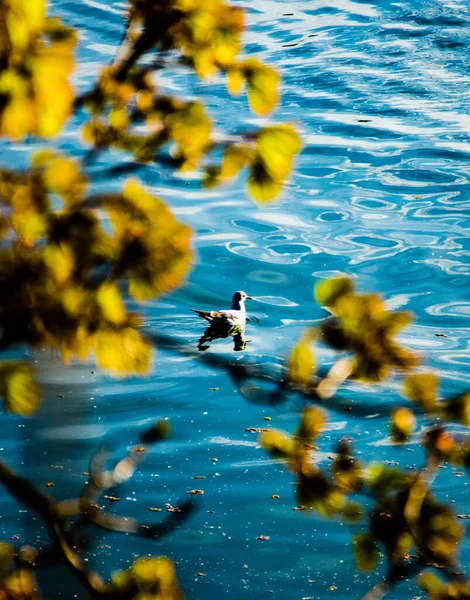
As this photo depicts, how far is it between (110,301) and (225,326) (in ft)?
18.9

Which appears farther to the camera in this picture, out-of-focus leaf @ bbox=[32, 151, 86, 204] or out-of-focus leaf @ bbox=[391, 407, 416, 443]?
out-of-focus leaf @ bbox=[391, 407, 416, 443]

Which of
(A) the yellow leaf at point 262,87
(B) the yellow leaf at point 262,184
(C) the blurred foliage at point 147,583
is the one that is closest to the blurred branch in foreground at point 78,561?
(C) the blurred foliage at point 147,583

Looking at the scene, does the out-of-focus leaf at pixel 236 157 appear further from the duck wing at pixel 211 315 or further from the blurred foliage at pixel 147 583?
the duck wing at pixel 211 315

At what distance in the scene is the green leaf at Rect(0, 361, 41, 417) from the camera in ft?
4.17

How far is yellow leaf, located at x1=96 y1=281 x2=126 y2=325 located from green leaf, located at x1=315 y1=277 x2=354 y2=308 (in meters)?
0.31

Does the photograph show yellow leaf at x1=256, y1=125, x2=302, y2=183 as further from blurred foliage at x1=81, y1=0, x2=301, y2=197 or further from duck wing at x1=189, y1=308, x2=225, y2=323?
duck wing at x1=189, y1=308, x2=225, y2=323

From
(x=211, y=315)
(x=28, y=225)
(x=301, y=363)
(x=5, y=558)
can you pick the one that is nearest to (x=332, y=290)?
(x=301, y=363)

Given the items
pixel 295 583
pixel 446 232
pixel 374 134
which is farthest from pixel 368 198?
pixel 295 583

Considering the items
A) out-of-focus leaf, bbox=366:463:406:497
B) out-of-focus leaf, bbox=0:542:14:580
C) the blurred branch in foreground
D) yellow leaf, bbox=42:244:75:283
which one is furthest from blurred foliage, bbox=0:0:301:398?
out-of-focus leaf, bbox=366:463:406:497

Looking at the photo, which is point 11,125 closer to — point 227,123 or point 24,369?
point 24,369

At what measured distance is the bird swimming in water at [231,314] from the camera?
6973mm

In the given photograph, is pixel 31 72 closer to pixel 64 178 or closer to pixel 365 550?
pixel 64 178

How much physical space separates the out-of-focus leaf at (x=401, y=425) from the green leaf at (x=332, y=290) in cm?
34

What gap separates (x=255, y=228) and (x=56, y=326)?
8706mm
